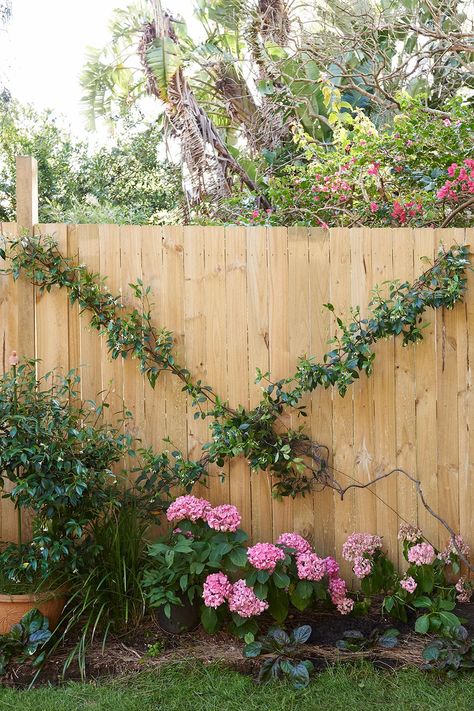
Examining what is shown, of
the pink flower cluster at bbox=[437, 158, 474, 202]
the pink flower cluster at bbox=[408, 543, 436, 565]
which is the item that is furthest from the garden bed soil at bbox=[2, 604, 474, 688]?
the pink flower cluster at bbox=[437, 158, 474, 202]

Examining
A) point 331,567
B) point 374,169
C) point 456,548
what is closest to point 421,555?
point 456,548

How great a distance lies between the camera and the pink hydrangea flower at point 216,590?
10.5 ft

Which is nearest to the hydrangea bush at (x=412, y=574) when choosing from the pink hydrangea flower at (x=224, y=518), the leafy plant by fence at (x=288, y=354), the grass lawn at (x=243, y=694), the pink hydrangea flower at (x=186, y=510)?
the leafy plant by fence at (x=288, y=354)

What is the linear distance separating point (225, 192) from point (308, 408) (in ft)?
19.4

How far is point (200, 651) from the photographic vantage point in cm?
321

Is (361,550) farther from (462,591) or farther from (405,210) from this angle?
(405,210)

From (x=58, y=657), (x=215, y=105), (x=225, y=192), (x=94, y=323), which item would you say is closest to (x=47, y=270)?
(x=94, y=323)

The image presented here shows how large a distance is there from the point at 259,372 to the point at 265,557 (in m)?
0.88

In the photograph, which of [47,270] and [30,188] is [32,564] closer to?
[47,270]

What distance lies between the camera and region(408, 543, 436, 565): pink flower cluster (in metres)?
3.56

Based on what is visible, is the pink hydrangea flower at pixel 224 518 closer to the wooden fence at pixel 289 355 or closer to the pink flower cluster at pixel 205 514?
the pink flower cluster at pixel 205 514

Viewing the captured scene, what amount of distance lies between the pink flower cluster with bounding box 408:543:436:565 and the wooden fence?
0.58 ft

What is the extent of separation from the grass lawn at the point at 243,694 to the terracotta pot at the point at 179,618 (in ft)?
0.94

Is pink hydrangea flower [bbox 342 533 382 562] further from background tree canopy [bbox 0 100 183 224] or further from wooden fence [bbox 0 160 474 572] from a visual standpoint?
background tree canopy [bbox 0 100 183 224]
